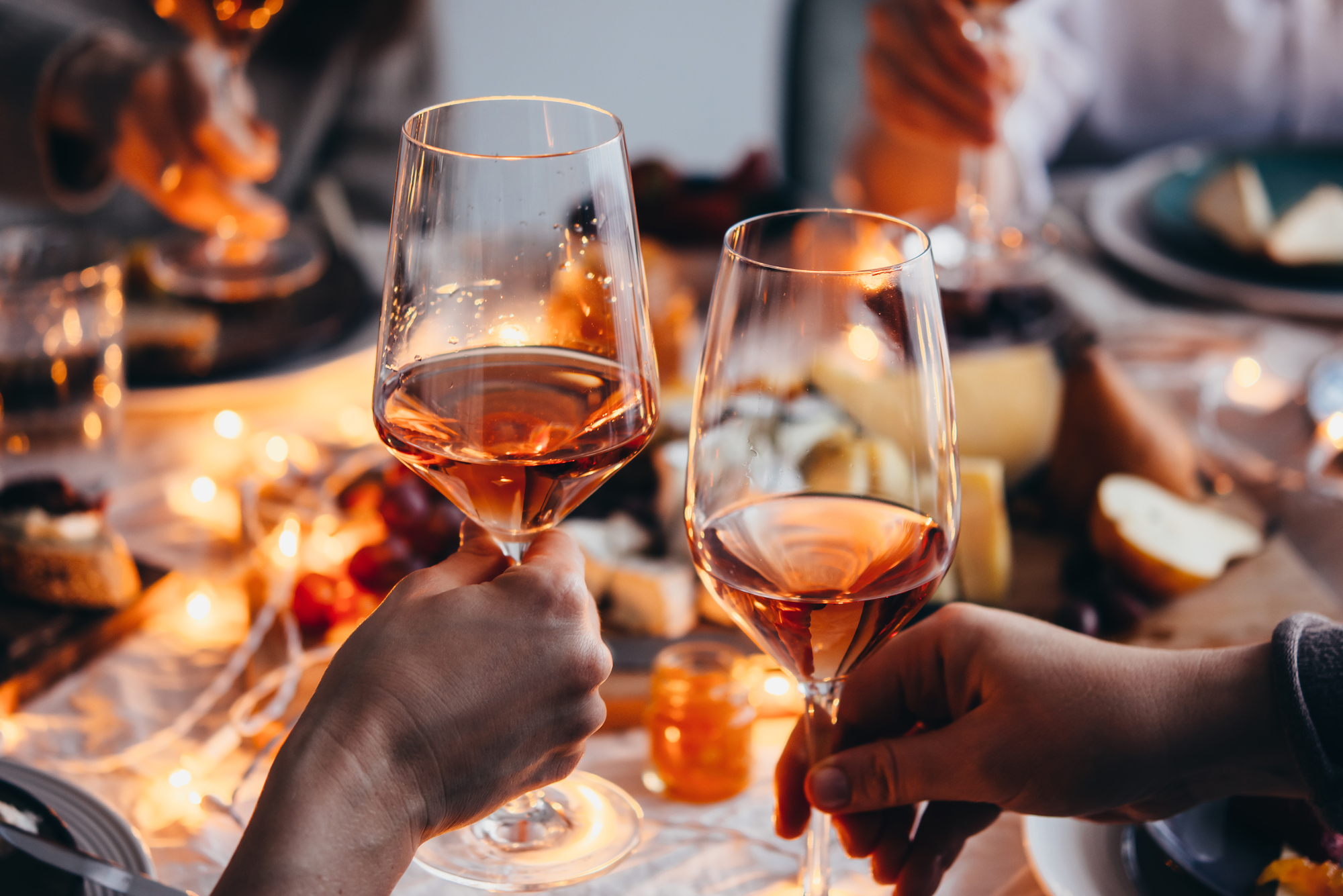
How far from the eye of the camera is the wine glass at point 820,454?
449 millimetres

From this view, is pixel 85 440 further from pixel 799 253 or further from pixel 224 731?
pixel 799 253

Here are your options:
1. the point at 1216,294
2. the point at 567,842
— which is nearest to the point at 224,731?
the point at 567,842

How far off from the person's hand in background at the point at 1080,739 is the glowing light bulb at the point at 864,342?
0.16 m

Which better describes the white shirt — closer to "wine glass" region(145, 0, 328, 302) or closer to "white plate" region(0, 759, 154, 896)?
"wine glass" region(145, 0, 328, 302)

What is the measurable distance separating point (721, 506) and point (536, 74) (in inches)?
112

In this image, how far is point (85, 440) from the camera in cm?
92

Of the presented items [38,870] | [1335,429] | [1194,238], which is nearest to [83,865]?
[38,870]

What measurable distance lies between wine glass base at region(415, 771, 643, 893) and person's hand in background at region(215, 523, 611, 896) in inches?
2.9

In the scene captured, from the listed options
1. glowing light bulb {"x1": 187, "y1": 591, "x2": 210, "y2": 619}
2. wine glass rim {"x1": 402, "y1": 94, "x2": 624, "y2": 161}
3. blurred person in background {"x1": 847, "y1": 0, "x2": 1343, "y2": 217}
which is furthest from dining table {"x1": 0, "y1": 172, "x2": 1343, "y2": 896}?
blurred person in background {"x1": 847, "y1": 0, "x2": 1343, "y2": 217}

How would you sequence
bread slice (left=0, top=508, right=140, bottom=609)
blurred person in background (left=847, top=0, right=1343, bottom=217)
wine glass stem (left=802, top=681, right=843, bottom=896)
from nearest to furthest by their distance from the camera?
1. wine glass stem (left=802, top=681, right=843, bottom=896)
2. bread slice (left=0, top=508, right=140, bottom=609)
3. blurred person in background (left=847, top=0, right=1343, bottom=217)

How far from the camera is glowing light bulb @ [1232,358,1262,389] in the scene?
1154mm

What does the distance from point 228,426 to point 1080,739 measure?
2.72 feet

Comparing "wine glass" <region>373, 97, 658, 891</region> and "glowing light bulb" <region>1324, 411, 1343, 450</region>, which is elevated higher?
"wine glass" <region>373, 97, 658, 891</region>

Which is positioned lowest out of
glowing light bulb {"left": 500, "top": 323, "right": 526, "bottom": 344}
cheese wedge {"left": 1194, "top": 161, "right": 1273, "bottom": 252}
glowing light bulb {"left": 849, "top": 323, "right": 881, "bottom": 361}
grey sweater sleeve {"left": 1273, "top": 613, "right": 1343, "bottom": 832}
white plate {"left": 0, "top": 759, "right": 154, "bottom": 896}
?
white plate {"left": 0, "top": 759, "right": 154, "bottom": 896}
